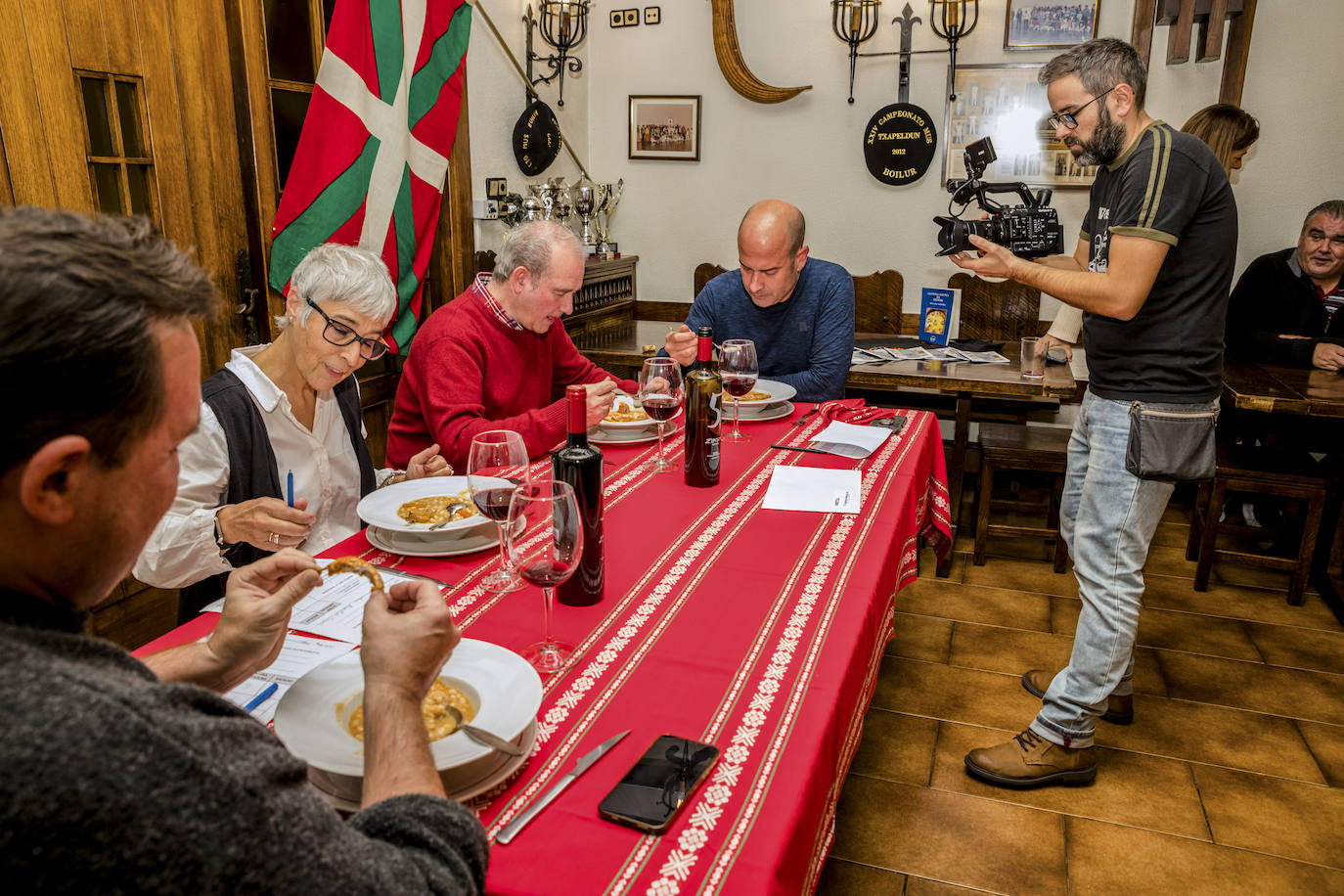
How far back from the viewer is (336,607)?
4.30ft

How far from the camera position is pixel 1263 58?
392cm

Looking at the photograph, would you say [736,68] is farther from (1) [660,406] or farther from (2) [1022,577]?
(1) [660,406]

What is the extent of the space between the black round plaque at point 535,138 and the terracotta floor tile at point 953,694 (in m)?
2.88

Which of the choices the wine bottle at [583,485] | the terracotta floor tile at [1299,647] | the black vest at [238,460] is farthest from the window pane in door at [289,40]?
the terracotta floor tile at [1299,647]

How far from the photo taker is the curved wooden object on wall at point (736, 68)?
4539mm

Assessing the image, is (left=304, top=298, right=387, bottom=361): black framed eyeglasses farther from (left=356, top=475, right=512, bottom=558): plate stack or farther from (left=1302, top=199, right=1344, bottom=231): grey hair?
(left=1302, top=199, right=1344, bottom=231): grey hair

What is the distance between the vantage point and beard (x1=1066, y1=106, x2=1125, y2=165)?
77.7 inches

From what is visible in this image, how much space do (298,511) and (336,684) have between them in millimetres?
453

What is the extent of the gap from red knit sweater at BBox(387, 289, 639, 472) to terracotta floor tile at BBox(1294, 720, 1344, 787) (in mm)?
2155

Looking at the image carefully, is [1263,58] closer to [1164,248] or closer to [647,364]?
[1164,248]

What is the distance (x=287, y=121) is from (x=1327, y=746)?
12.1 ft

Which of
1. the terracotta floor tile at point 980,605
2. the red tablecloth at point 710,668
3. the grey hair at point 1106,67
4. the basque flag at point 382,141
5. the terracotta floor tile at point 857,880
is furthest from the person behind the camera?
the terracotta floor tile at point 980,605

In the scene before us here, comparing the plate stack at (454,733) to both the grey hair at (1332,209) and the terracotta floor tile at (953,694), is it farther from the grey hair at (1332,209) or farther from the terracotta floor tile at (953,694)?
the grey hair at (1332,209)

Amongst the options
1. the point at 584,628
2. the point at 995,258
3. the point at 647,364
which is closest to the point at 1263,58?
the point at 995,258
